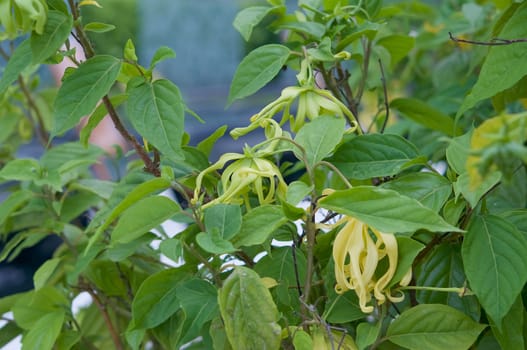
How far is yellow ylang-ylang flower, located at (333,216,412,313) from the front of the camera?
38 centimetres

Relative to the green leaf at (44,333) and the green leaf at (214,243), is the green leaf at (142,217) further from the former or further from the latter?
the green leaf at (44,333)

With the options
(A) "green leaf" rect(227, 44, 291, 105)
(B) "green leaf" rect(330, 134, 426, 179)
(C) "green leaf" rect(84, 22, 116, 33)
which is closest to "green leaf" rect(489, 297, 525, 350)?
(B) "green leaf" rect(330, 134, 426, 179)

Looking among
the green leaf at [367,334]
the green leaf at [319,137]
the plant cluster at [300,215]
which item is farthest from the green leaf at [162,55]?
the green leaf at [367,334]

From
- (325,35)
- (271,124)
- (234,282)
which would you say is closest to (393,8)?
(325,35)

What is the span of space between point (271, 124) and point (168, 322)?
167 millimetres

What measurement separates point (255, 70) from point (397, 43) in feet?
0.72

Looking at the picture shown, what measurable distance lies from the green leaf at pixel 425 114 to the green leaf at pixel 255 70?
0.15 m

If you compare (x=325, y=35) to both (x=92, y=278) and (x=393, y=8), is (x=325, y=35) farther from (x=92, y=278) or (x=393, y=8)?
(x=92, y=278)

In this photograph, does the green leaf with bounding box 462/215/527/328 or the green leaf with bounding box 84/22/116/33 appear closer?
the green leaf with bounding box 462/215/527/328

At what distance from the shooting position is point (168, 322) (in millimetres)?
518

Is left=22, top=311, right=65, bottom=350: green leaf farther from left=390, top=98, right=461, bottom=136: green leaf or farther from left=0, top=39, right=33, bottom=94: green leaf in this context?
left=390, top=98, right=461, bottom=136: green leaf

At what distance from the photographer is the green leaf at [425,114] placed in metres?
0.60

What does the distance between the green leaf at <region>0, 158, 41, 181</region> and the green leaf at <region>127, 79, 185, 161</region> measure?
6.5 inches

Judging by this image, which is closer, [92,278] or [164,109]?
[164,109]
